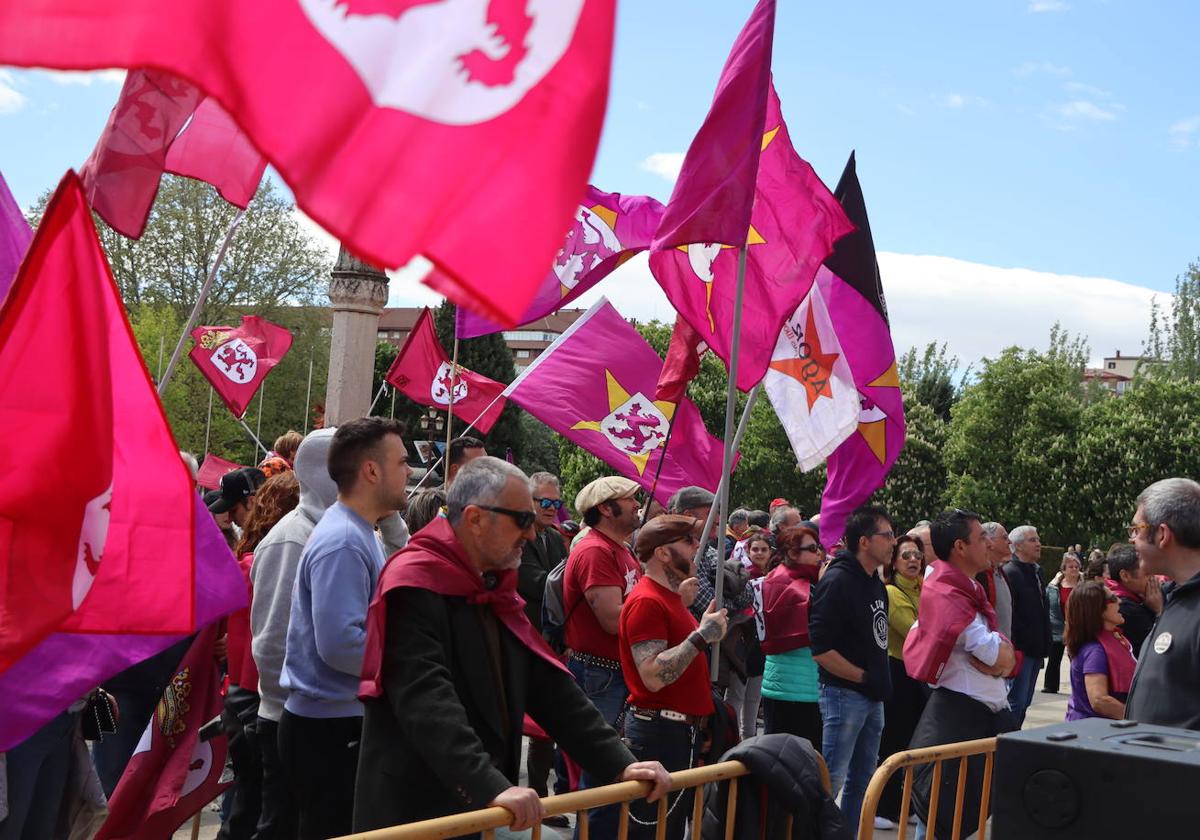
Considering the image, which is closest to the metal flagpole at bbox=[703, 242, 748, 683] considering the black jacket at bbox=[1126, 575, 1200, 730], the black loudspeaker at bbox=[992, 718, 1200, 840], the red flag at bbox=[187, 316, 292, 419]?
the black jacket at bbox=[1126, 575, 1200, 730]

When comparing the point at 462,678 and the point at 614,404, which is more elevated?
the point at 614,404

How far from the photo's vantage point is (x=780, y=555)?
342 inches

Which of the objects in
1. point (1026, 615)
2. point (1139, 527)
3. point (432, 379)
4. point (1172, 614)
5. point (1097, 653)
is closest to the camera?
point (1172, 614)

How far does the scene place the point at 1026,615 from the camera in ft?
33.1

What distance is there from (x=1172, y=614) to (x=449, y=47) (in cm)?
357

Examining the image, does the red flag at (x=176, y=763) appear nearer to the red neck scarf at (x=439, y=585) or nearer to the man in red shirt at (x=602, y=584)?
the man in red shirt at (x=602, y=584)

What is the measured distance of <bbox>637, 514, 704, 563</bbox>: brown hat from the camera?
17.5 ft

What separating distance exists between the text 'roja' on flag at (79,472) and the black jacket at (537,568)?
4256 mm

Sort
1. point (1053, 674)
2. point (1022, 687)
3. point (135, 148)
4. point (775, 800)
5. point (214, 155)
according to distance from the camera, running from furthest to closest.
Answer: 1. point (1053, 674)
2. point (1022, 687)
3. point (214, 155)
4. point (135, 148)
5. point (775, 800)

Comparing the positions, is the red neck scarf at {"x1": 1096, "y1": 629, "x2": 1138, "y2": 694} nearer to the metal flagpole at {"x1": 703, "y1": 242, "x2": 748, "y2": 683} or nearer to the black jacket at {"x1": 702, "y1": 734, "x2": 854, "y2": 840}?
the metal flagpole at {"x1": 703, "y1": 242, "x2": 748, "y2": 683}

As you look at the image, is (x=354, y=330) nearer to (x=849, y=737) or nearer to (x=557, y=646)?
(x=557, y=646)

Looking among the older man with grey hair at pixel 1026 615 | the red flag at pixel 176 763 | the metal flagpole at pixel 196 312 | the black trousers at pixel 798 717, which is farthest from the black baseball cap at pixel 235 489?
the older man with grey hair at pixel 1026 615

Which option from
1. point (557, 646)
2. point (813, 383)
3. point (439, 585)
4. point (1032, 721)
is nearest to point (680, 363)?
point (813, 383)

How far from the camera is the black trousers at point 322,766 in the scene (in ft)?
14.2
